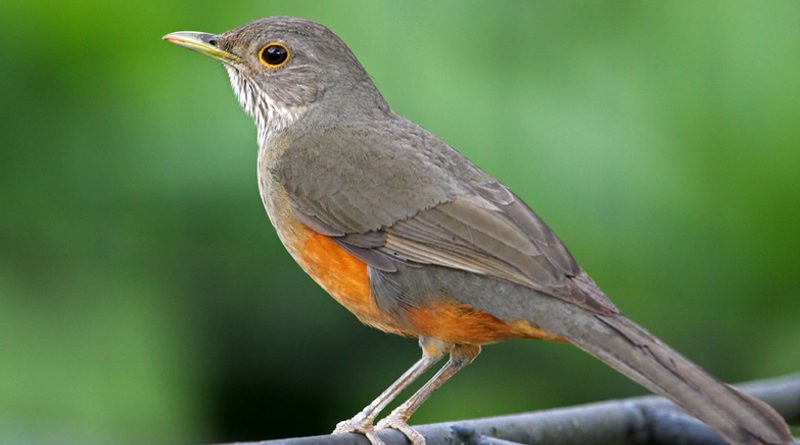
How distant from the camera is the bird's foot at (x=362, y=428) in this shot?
408 centimetres

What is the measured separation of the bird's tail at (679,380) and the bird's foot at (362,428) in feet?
1.96

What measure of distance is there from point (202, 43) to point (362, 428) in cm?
146

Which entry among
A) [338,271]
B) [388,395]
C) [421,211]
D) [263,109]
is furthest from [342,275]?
[263,109]

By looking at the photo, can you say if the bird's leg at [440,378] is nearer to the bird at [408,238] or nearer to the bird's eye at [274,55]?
the bird at [408,238]

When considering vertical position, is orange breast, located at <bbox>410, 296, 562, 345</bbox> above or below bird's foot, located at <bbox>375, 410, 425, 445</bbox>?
above

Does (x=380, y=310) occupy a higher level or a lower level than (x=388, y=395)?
higher

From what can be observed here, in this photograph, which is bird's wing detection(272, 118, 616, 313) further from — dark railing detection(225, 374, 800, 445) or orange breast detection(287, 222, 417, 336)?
dark railing detection(225, 374, 800, 445)

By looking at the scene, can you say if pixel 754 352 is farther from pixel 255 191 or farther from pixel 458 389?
pixel 255 191

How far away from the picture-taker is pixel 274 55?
5227 mm

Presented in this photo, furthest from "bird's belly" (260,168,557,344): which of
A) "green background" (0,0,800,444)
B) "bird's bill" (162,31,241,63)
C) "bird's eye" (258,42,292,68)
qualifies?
"bird's eye" (258,42,292,68)

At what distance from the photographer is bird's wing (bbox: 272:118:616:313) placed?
4137 mm

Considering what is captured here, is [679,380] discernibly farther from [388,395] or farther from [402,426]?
[388,395]

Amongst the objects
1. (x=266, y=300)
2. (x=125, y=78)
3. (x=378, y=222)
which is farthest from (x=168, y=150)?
(x=378, y=222)

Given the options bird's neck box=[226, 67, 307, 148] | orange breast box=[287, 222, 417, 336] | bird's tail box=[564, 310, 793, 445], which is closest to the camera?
bird's tail box=[564, 310, 793, 445]
